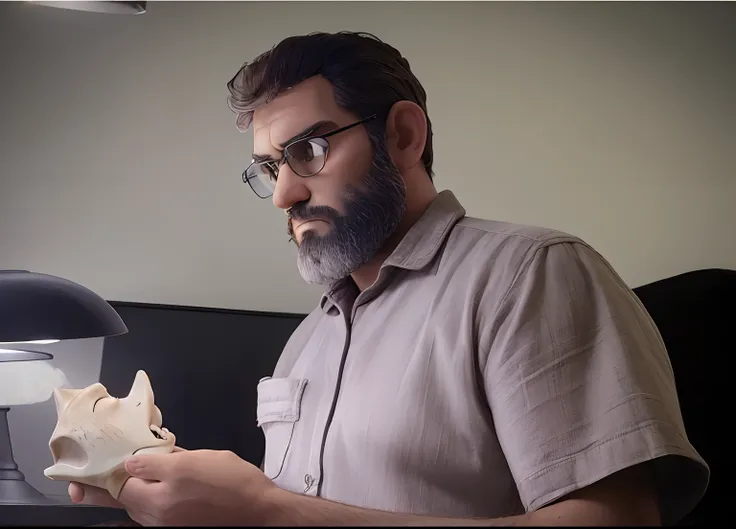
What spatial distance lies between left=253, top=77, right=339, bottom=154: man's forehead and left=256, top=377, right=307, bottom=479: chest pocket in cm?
37

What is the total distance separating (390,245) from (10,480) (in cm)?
102

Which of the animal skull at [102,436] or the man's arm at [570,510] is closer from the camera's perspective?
the man's arm at [570,510]

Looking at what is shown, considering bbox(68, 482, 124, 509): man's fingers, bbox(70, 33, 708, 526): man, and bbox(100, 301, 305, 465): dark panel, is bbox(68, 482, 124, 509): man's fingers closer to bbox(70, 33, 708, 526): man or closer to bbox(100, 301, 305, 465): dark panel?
bbox(70, 33, 708, 526): man

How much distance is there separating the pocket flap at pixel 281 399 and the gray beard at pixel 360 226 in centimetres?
18

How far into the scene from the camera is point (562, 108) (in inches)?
75.7

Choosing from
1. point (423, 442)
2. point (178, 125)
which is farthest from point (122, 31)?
point (423, 442)

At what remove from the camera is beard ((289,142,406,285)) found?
1.07m

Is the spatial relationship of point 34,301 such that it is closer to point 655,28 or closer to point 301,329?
point 301,329

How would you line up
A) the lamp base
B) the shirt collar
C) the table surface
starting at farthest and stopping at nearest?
the table surface
the lamp base
the shirt collar

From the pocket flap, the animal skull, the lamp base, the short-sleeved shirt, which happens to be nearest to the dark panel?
the lamp base

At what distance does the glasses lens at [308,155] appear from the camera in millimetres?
1079

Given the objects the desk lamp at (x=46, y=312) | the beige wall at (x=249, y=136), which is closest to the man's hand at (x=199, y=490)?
the desk lamp at (x=46, y=312)

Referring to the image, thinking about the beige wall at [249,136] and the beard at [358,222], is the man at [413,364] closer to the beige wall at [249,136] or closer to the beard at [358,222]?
the beard at [358,222]

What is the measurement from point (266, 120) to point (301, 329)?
0.41m
